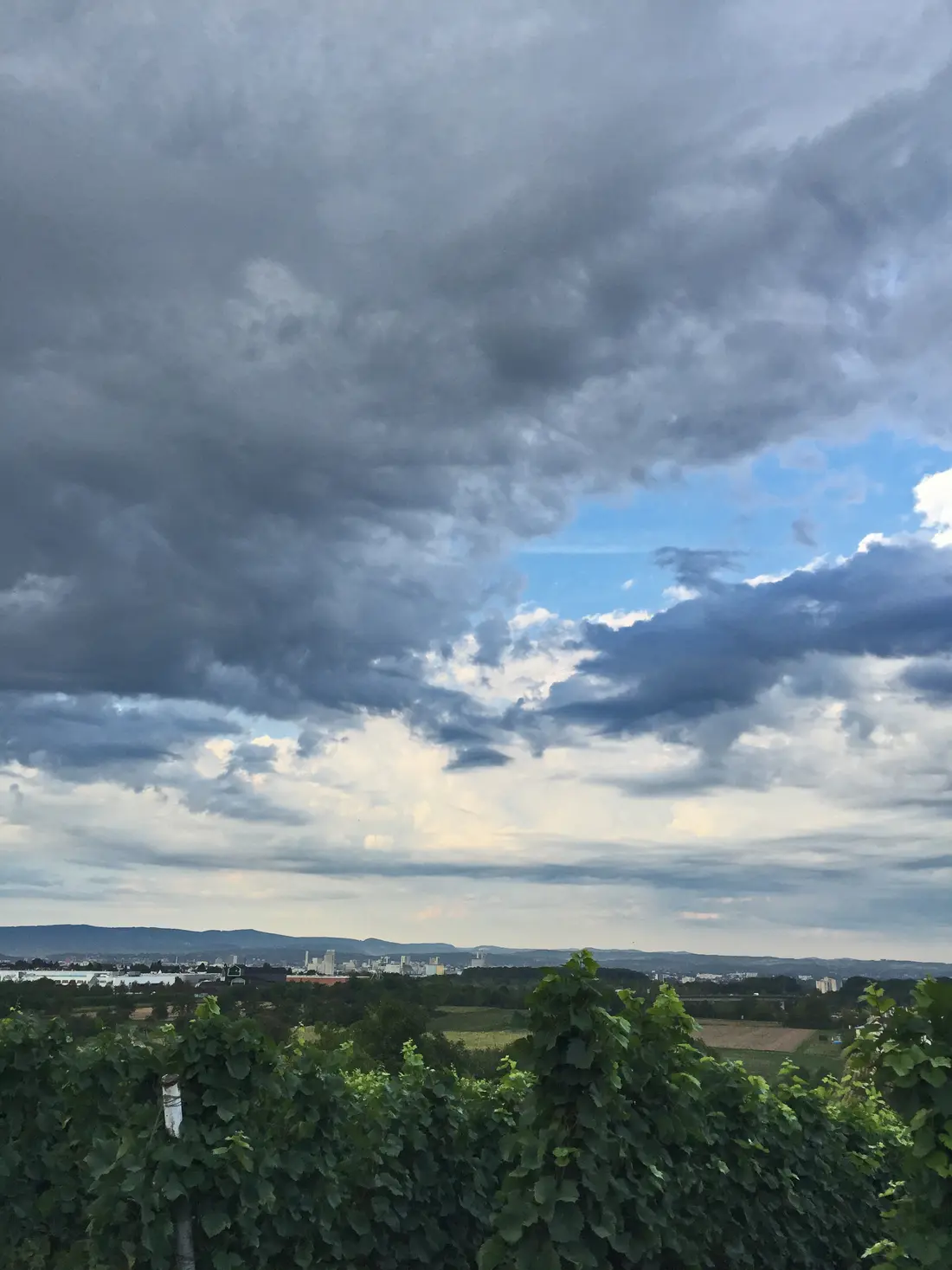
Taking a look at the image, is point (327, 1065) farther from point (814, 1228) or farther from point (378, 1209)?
point (814, 1228)

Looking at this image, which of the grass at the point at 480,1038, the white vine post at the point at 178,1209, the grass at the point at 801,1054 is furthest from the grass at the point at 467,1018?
the white vine post at the point at 178,1209

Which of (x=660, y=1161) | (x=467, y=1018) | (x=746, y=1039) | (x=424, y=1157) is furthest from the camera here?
(x=467, y=1018)

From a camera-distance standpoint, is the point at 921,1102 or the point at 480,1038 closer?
the point at 921,1102

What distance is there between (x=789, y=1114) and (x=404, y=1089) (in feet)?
16.3

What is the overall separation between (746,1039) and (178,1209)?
58897 mm

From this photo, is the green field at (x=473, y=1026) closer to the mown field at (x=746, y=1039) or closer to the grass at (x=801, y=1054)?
the mown field at (x=746, y=1039)

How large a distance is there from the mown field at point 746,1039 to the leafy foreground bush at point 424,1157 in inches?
1326

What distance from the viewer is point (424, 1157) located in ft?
34.0

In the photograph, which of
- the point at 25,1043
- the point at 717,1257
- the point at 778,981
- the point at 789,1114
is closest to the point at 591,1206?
the point at 717,1257

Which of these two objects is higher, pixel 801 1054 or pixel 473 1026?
pixel 801 1054

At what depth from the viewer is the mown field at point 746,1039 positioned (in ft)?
164

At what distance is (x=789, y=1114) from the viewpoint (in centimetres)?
1245

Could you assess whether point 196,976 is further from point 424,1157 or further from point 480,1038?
point 424,1157

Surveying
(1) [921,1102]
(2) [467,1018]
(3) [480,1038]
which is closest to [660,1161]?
(1) [921,1102]
